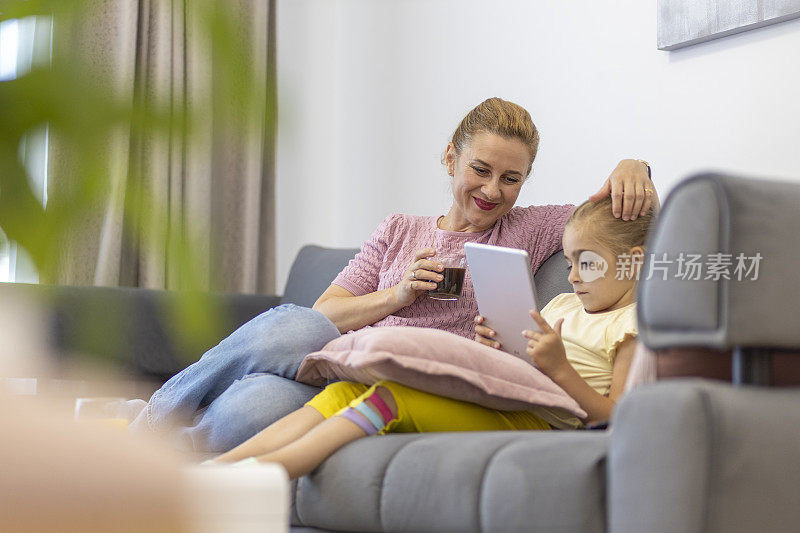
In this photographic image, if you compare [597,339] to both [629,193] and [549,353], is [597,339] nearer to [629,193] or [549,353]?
[549,353]

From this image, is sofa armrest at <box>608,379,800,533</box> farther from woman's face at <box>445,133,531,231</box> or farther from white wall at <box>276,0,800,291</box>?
woman's face at <box>445,133,531,231</box>

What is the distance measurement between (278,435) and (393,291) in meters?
0.66

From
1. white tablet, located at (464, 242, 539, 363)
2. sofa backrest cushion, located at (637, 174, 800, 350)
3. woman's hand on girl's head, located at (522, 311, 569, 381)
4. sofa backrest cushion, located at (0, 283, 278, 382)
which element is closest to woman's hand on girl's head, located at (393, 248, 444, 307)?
white tablet, located at (464, 242, 539, 363)

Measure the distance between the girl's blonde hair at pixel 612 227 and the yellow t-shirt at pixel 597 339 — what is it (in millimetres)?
110

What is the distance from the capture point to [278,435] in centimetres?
128

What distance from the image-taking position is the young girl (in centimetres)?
123

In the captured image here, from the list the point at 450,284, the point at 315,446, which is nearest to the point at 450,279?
the point at 450,284

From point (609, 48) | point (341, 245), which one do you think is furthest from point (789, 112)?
point (341, 245)

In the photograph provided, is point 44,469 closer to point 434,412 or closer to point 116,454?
point 116,454

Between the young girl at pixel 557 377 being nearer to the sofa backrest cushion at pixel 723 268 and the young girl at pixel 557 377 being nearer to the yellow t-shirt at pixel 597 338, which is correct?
the yellow t-shirt at pixel 597 338

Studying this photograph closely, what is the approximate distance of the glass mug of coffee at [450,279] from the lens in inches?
70.3

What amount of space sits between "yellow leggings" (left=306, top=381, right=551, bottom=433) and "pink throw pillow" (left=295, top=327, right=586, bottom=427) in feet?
0.04

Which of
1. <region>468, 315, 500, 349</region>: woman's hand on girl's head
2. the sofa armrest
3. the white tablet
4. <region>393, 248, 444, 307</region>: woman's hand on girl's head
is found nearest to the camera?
the sofa armrest

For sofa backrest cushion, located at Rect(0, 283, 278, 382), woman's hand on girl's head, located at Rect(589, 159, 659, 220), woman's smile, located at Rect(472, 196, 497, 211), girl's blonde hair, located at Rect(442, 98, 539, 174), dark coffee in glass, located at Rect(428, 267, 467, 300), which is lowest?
sofa backrest cushion, located at Rect(0, 283, 278, 382)
